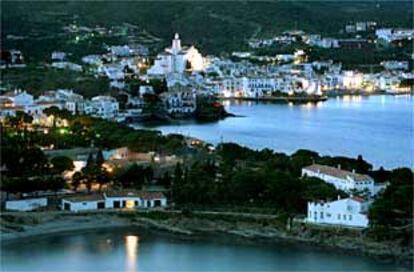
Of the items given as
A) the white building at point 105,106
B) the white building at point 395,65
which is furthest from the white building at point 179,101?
the white building at point 395,65

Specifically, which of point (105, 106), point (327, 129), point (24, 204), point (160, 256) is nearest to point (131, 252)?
point (160, 256)

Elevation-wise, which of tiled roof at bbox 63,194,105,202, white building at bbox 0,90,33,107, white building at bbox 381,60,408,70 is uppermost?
white building at bbox 381,60,408,70

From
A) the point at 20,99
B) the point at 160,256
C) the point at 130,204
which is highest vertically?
the point at 20,99

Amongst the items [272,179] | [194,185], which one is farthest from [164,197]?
[272,179]

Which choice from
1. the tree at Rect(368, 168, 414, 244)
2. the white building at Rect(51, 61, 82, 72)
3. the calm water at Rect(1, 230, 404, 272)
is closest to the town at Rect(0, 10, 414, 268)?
the tree at Rect(368, 168, 414, 244)

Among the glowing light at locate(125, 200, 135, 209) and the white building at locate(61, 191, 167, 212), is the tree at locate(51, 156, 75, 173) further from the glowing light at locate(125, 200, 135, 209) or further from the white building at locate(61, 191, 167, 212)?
the glowing light at locate(125, 200, 135, 209)

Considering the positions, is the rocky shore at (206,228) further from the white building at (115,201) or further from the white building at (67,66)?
the white building at (67,66)

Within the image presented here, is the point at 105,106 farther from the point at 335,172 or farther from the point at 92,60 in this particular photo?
the point at 335,172
